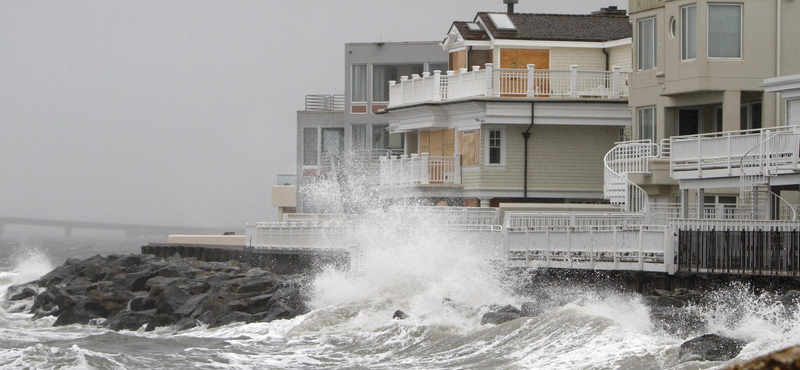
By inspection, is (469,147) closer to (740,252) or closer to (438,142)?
(438,142)

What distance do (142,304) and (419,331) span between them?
10.7 meters

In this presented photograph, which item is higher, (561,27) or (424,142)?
(561,27)

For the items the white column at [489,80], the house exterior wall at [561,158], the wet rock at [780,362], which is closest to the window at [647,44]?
the house exterior wall at [561,158]

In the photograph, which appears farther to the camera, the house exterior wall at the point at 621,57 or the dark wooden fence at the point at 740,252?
the house exterior wall at the point at 621,57

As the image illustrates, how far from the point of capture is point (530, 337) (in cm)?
2050

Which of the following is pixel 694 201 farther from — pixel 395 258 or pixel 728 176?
pixel 395 258

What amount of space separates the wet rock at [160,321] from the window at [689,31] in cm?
1520

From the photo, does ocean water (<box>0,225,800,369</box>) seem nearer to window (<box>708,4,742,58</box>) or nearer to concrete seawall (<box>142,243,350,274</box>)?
concrete seawall (<box>142,243,350,274</box>)

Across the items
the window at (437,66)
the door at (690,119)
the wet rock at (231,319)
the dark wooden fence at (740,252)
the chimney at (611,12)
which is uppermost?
the chimney at (611,12)

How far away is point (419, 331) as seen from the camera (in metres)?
23.1

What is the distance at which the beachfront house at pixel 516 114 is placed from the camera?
38.0m

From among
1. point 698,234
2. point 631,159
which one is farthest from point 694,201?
point 698,234

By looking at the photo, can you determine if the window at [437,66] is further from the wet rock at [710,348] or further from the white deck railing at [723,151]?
the wet rock at [710,348]

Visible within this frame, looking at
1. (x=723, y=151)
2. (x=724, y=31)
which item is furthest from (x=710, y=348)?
(x=724, y=31)
